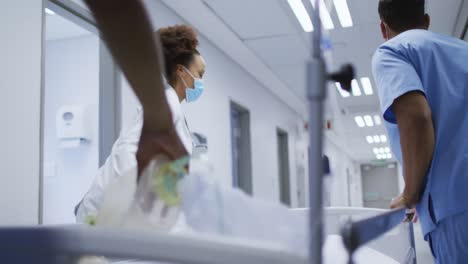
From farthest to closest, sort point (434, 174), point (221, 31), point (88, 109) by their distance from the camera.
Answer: point (221, 31) → point (88, 109) → point (434, 174)

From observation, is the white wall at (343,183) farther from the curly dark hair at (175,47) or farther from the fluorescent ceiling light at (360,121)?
the curly dark hair at (175,47)

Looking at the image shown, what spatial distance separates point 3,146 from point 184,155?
193cm

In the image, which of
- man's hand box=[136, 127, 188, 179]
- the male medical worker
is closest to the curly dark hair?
the male medical worker

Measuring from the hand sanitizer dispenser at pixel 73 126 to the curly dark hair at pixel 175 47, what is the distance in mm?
3028

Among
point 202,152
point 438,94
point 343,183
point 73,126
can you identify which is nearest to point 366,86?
point 73,126

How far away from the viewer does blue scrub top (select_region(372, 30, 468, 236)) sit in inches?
44.9

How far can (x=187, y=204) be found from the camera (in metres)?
0.63

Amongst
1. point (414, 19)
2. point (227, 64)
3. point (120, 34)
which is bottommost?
point (120, 34)

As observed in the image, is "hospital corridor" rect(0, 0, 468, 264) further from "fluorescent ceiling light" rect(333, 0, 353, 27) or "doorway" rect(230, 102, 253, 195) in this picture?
"doorway" rect(230, 102, 253, 195)

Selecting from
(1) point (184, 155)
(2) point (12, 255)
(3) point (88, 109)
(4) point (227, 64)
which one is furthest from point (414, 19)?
(4) point (227, 64)

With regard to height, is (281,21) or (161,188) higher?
(281,21)

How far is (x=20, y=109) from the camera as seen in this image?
241 cm

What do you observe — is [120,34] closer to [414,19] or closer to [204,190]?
[204,190]

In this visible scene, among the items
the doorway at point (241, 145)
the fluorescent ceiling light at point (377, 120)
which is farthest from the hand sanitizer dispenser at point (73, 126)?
the fluorescent ceiling light at point (377, 120)
